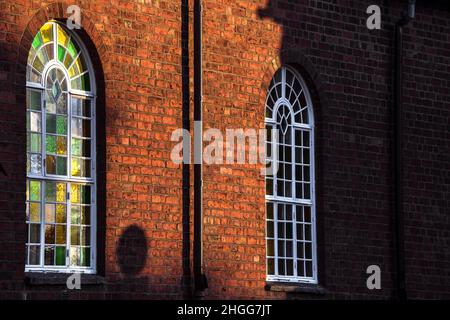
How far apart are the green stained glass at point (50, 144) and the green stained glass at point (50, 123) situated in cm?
9

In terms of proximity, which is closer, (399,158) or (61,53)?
(61,53)

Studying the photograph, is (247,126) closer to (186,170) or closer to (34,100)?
(186,170)

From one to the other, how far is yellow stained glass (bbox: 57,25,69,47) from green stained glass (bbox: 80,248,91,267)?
2832 mm

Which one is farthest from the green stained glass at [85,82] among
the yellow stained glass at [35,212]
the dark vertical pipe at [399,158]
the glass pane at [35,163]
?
the dark vertical pipe at [399,158]

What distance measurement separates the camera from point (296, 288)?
2059cm

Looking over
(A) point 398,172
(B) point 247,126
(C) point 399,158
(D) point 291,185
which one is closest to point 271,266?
(D) point 291,185

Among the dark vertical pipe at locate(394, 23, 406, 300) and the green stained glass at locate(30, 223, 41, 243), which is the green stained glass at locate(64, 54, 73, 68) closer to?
the green stained glass at locate(30, 223, 41, 243)

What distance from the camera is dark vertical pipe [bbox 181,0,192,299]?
19.3m

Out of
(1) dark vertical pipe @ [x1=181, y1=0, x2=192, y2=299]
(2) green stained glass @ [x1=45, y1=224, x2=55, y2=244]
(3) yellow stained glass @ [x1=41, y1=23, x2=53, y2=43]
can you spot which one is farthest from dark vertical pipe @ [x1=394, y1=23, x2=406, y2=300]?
(3) yellow stained glass @ [x1=41, y1=23, x2=53, y2=43]

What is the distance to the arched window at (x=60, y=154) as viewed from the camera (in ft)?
59.2

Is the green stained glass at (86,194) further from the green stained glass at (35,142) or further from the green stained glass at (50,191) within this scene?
the green stained glass at (35,142)

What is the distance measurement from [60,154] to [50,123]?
0.44 metres

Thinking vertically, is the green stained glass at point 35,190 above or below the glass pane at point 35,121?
below
